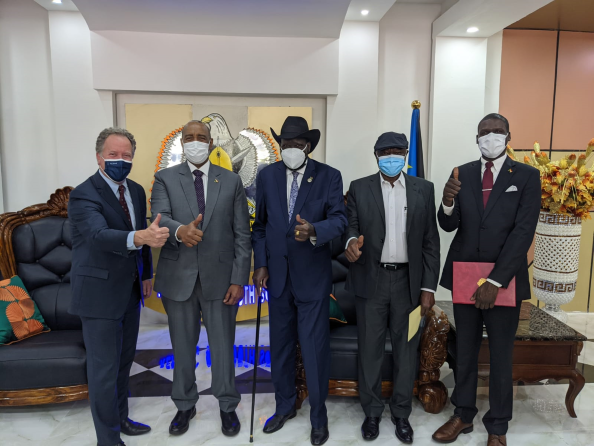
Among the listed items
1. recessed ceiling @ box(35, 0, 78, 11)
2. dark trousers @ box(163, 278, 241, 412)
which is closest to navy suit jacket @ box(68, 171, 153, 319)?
dark trousers @ box(163, 278, 241, 412)

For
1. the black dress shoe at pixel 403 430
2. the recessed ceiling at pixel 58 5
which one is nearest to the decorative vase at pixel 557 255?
the black dress shoe at pixel 403 430

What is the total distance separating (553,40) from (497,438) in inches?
158

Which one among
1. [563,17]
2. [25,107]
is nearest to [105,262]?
[25,107]

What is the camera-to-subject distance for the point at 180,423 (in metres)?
2.45

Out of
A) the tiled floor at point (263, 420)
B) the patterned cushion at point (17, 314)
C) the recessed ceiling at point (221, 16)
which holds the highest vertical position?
the recessed ceiling at point (221, 16)

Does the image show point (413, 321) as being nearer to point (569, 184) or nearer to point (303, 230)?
point (303, 230)

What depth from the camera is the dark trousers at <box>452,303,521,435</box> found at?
2219 mm

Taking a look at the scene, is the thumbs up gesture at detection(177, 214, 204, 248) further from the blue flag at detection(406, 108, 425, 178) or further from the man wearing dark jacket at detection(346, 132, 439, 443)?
the blue flag at detection(406, 108, 425, 178)

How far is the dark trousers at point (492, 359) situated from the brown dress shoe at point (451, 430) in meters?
0.03

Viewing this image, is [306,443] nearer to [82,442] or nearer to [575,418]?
[82,442]

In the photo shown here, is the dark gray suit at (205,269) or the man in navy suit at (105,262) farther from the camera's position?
the dark gray suit at (205,269)

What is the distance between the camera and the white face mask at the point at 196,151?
2295mm

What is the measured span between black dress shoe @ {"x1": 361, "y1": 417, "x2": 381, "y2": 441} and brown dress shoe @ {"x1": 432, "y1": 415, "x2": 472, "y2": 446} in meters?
0.33

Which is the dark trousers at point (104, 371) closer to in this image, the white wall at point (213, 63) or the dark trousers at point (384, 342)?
the dark trousers at point (384, 342)
